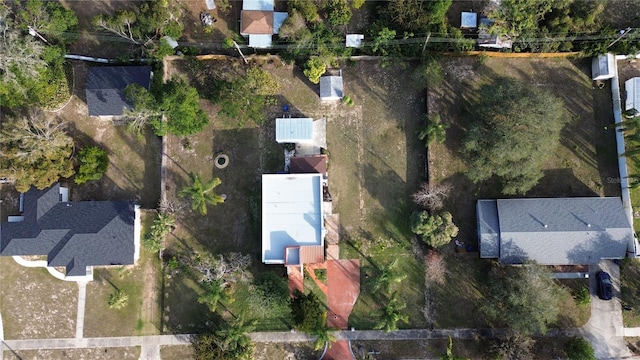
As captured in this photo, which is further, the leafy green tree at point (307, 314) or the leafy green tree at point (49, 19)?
the leafy green tree at point (49, 19)

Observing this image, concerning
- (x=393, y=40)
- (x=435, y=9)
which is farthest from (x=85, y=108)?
(x=435, y=9)

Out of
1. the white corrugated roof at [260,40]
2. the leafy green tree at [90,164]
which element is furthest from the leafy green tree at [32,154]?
the white corrugated roof at [260,40]

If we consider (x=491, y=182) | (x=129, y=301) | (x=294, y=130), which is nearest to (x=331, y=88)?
(x=294, y=130)

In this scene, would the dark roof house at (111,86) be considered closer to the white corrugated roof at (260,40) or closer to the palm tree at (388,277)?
the white corrugated roof at (260,40)

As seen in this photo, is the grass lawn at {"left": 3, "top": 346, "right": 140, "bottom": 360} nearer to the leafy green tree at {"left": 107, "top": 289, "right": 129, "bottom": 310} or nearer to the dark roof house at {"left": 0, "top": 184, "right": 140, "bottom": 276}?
the leafy green tree at {"left": 107, "top": 289, "right": 129, "bottom": 310}

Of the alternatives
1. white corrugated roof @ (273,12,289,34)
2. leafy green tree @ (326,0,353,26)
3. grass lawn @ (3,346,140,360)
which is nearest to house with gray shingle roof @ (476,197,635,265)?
leafy green tree @ (326,0,353,26)
